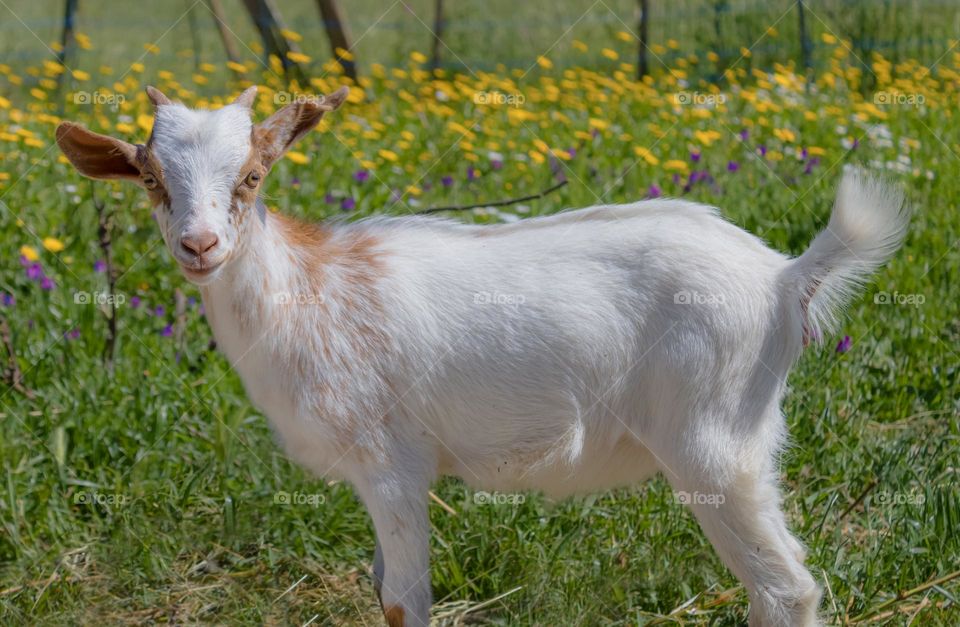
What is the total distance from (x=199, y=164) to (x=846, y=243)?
1.82m

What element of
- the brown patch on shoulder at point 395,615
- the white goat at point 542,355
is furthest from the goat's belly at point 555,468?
the brown patch on shoulder at point 395,615

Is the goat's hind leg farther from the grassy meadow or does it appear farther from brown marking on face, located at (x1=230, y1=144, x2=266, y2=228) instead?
brown marking on face, located at (x1=230, y1=144, x2=266, y2=228)

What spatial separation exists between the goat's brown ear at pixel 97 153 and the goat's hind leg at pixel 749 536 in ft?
5.70

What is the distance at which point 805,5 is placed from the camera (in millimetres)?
8570

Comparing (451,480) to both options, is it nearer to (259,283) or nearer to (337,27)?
(259,283)

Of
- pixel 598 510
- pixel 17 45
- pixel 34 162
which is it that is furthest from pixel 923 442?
pixel 17 45

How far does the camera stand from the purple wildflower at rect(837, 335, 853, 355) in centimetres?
473

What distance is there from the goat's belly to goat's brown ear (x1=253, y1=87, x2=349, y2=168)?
1.02m

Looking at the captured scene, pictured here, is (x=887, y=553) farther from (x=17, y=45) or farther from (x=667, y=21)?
(x=17, y=45)

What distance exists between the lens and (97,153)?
10.8 feet

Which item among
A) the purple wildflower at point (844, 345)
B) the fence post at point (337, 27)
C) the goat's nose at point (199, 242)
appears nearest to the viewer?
the goat's nose at point (199, 242)

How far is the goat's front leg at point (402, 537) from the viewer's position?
3314mm

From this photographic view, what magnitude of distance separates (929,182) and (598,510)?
3204mm

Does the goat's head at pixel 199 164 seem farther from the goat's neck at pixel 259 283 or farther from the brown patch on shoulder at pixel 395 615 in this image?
the brown patch on shoulder at pixel 395 615
